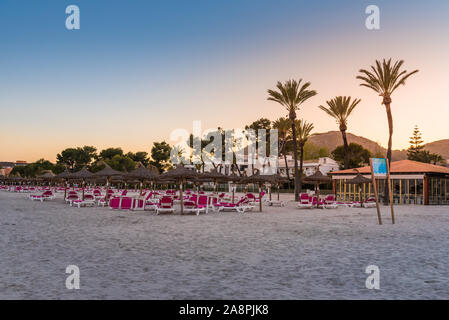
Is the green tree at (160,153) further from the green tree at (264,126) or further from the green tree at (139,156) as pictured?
the green tree at (264,126)

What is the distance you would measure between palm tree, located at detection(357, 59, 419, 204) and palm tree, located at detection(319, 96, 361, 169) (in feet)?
29.6

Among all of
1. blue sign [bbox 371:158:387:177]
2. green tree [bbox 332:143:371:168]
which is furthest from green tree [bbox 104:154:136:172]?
blue sign [bbox 371:158:387:177]

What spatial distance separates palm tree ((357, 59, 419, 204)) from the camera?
108 feet

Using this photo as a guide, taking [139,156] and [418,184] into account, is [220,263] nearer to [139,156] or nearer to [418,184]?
[418,184]

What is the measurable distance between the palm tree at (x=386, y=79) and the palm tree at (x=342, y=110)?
9.01m

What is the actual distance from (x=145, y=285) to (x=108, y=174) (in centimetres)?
2149

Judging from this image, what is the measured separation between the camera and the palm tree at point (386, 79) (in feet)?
108

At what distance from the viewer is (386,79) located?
3334 centimetres

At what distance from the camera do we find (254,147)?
71062 millimetres
